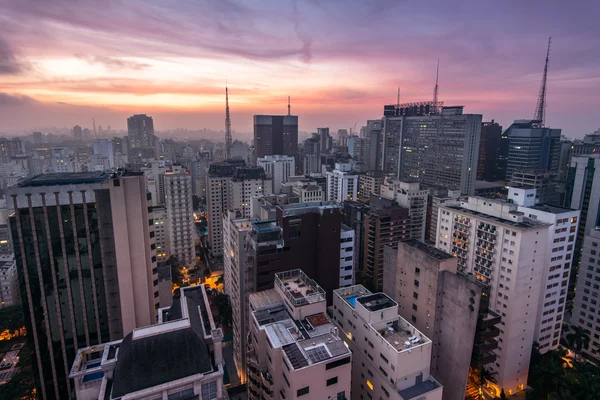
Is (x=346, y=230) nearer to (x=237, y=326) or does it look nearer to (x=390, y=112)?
(x=237, y=326)

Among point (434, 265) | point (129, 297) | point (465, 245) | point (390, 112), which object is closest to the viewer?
point (129, 297)

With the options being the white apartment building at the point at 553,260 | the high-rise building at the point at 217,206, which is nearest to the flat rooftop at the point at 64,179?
the white apartment building at the point at 553,260

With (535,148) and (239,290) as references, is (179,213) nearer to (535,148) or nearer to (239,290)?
(239,290)

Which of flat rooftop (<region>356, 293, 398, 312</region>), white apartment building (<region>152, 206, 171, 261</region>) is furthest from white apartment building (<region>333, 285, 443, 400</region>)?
white apartment building (<region>152, 206, 171, 261</region>)

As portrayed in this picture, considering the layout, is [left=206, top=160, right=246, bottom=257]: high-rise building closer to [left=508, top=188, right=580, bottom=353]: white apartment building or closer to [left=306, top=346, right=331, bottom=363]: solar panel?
[left=508, top=188, right=580, bottom=353]: white apartment building

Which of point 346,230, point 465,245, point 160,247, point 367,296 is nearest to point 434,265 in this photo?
point 367,296

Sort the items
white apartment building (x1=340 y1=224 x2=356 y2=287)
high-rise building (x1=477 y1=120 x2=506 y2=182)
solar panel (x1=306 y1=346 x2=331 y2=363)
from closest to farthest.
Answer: solar panel (x1=306 y1=346 x2=331 y2=363), white apartment building (x1=340 y1=224 x2=356 y2=287), high-rise building (x1=477 y1=120 x2=506 y2=182)

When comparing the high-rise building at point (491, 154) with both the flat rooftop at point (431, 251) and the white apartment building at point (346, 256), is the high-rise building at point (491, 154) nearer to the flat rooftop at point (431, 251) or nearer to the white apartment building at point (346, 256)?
the white apartment building at point (346, 256)

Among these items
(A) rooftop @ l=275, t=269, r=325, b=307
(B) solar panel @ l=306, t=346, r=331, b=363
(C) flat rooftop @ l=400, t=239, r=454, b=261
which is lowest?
(B) solar panel @ l=306, t=346, r=331, b=363
